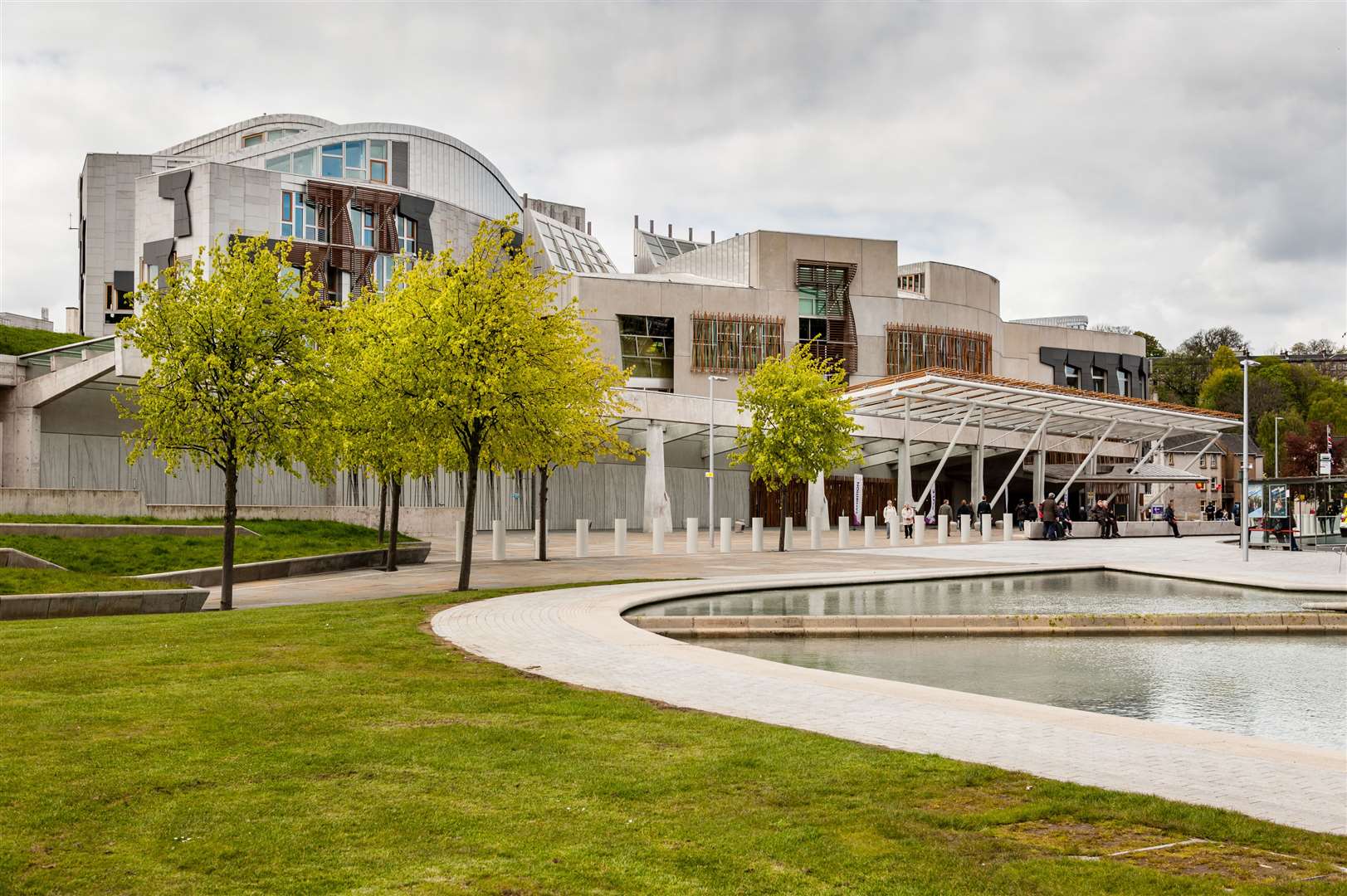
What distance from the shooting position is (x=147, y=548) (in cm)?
2325

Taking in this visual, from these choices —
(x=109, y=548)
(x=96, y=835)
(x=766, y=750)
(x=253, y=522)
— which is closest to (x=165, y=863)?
(x=96, y=835)

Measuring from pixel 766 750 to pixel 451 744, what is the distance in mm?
2088

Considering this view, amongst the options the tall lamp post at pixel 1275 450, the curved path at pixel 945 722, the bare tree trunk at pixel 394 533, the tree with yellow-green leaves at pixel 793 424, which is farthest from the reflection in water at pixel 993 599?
the tall lamp post at pixel 1275 450

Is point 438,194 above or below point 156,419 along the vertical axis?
above

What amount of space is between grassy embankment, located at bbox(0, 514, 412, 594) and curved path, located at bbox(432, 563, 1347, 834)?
8.97 meters

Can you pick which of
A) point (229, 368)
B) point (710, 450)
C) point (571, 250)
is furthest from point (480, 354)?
point (571, 250)

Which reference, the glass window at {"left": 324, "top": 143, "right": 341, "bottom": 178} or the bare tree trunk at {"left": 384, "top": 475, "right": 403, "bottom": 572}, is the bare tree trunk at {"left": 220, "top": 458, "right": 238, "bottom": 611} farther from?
the glass window at {"left": 324, "top": 143, "right": 341, "bottom": 178}

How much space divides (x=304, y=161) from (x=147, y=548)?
5082 centimetres

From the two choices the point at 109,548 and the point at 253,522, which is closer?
the point at 109,548

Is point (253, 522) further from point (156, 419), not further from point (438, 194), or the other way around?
point (438, 194)

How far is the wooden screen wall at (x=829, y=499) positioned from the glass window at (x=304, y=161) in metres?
35.1

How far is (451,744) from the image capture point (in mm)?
7438

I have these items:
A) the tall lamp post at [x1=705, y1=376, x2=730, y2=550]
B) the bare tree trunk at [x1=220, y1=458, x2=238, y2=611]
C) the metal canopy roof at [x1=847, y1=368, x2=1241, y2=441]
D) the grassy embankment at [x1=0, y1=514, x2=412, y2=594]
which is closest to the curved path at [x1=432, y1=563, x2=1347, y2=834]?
the bare tree trunk at [x1=220, y1=458, x2=238, y2=611]

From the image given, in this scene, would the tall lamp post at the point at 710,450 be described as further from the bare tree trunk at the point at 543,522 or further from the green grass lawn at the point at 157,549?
the green grass lawn at the point at 157,549
